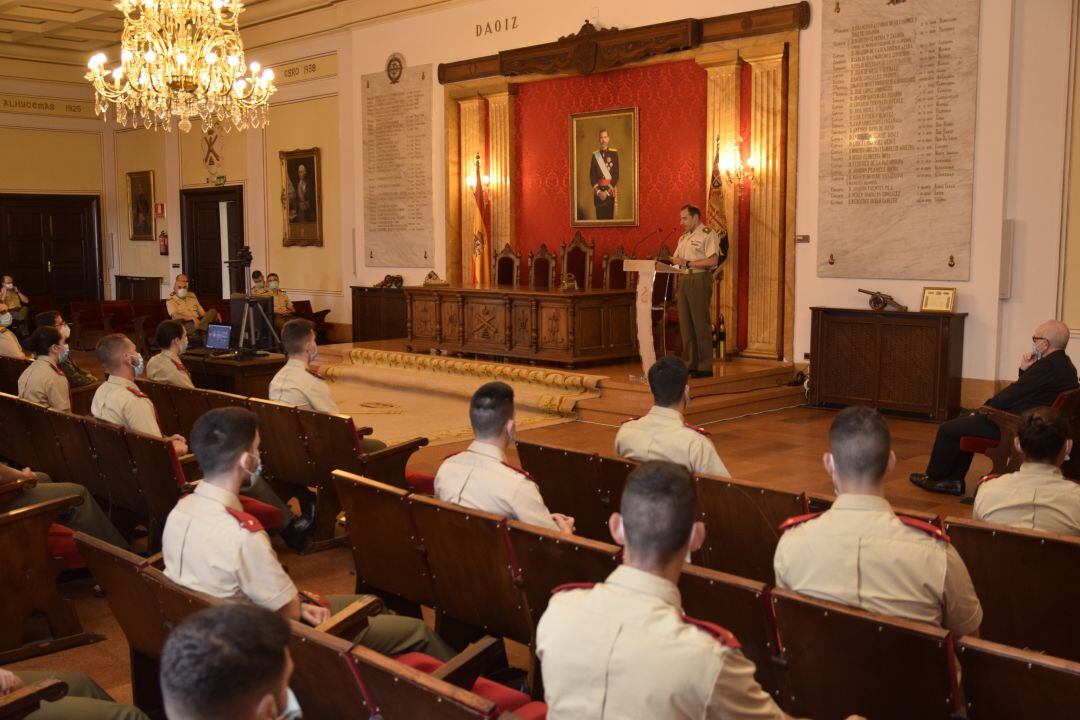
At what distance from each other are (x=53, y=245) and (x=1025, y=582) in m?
20.3

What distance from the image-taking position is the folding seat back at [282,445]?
5449 millimetres

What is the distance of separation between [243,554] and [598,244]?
978 centimetres

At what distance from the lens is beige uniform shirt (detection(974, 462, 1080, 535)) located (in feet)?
11.1

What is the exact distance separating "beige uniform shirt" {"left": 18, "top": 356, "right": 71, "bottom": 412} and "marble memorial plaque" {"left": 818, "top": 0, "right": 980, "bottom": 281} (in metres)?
6.87

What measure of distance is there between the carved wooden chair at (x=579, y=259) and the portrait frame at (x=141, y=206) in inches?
423

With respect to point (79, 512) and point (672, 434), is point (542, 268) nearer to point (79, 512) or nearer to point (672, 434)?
point (79, 512)

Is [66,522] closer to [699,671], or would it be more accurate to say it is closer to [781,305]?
[699,671]

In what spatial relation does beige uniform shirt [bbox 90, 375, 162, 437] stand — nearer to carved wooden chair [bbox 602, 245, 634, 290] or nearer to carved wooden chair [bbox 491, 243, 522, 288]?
carved wooden chair [bbox 602, 245, 634, 290]

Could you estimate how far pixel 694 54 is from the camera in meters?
10.8

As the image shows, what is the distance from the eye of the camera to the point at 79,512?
15.4ft

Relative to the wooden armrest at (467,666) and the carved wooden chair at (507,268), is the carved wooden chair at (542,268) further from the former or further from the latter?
the wooden armrest at (467,666)

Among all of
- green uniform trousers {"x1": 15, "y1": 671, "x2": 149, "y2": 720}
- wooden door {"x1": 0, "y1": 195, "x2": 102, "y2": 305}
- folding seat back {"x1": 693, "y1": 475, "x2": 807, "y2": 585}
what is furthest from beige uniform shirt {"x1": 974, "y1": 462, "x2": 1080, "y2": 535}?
wooden door {"x1": 0, "y1": 195, "x2": 102, "y2": 305}

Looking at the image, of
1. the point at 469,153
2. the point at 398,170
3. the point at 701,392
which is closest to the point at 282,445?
the point at 701,392

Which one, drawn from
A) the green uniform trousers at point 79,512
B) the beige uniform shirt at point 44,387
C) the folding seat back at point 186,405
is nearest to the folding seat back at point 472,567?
the green uniform trousers at point 79,512
